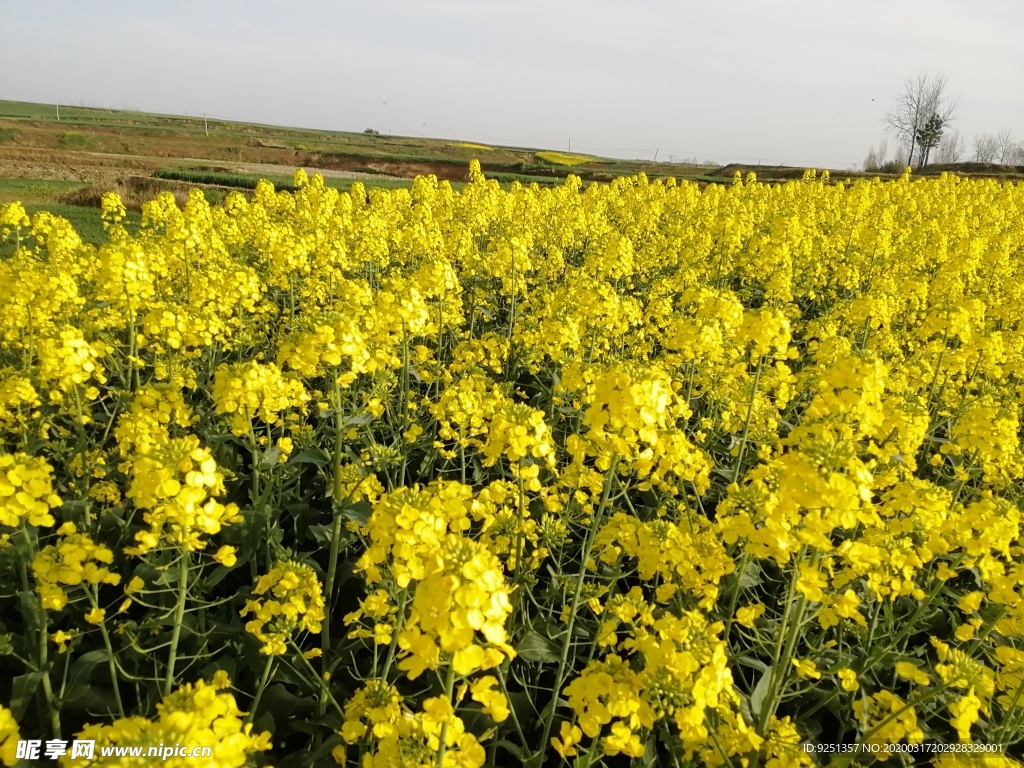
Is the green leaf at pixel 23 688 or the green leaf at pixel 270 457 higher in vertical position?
the green leaf at pixel 270 457

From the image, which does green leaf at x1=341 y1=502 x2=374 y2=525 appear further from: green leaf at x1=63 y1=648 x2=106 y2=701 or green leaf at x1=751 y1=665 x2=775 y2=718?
green leaf at x1=751 y1=665 x2=775 y2=718

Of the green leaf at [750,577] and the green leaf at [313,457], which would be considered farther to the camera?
the green leaf at [313,457]

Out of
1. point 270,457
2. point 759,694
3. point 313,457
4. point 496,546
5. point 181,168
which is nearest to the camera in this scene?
point 759,694

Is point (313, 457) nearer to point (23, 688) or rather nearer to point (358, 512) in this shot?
point (358, 512)

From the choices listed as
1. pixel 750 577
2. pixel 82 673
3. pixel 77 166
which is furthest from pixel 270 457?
pixel 77 166

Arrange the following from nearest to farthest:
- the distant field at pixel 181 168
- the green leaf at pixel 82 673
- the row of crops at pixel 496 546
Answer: the row of crops at pixel 496 546
the green leaf at pixel 82 673
the distant field at pixel 181 168

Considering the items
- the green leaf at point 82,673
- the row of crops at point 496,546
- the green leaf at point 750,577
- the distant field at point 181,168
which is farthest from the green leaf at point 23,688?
the distant field at point 181,168

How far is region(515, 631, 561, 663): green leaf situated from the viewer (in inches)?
105

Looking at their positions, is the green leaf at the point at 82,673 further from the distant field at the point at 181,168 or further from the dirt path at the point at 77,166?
the dirt path at the point at 77,166

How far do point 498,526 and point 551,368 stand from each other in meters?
3.30

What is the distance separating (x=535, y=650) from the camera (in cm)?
269

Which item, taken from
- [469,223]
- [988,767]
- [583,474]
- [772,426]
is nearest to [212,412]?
[583,474]

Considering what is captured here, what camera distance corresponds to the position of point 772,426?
434cm

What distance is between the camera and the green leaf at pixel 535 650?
8.74 ft
